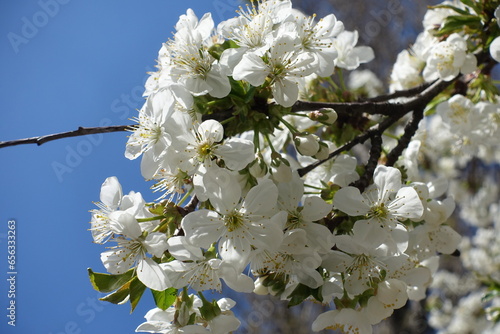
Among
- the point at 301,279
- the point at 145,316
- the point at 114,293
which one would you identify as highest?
the point at 114,293

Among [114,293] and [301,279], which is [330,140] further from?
[114,293]

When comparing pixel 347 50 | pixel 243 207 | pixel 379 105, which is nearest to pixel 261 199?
pixel 243 207

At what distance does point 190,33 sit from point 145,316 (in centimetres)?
80

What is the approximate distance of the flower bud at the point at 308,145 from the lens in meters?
1.31

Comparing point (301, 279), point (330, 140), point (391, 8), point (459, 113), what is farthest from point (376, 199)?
point (391, 8)

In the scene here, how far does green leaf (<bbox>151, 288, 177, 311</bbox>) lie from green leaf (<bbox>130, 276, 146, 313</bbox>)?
62mm

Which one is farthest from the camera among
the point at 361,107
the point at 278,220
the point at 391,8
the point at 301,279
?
the point at 391,8

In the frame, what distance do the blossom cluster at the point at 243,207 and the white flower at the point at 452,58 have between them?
632 millimetres

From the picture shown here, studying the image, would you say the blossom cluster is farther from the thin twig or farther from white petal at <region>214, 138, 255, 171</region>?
the thin twig

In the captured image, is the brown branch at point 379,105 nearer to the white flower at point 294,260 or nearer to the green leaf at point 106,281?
the white flower at point 294,260

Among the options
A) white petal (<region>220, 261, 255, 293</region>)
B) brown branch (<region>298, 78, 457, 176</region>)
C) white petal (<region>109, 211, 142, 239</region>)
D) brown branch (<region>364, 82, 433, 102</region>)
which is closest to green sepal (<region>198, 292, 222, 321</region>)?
white petal (<region>220, 261, 255, 293</region>)

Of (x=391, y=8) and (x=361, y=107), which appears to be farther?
(x=391, y=8)

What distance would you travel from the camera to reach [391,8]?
796 cm

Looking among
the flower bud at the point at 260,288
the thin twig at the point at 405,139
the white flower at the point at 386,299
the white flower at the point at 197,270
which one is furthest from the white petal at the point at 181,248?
the thin twig at the point at 405,139
